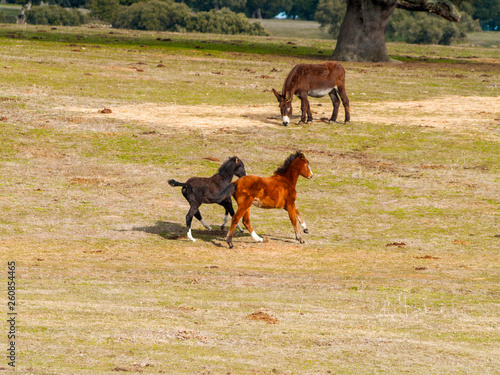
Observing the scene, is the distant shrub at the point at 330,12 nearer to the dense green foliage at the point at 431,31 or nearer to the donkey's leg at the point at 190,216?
the dense green foliage at the point at 431,31

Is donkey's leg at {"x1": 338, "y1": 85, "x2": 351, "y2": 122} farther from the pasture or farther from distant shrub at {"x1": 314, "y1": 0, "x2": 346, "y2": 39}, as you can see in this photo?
distant shrub at {"x1": 314, "y1": 0, "x2": 346, "y2": 39}

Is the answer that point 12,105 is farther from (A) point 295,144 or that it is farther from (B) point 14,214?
(B) point 14,214

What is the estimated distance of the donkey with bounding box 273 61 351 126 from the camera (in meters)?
30.4

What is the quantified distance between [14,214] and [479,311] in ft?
33.5

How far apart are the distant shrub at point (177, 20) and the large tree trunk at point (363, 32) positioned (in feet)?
179

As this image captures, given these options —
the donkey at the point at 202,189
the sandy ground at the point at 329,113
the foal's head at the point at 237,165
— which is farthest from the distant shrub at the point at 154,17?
the donkey at the point at 202,189

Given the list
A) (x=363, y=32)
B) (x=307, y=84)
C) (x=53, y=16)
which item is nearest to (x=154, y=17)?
(x=53, y=16)

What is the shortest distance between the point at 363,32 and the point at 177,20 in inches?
2591

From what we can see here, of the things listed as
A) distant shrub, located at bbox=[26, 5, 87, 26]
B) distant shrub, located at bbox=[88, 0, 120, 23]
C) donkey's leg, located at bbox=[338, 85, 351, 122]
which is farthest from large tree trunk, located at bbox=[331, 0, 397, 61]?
distant shrub, located at bbox=[88, 0, 120, 23]

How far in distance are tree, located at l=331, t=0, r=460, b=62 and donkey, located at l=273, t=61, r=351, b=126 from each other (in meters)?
23.5

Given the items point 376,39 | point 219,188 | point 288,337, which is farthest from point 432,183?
point 376,39

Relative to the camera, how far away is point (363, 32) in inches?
2133

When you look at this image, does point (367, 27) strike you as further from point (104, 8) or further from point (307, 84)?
point (104, 8)

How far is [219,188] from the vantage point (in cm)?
1659
